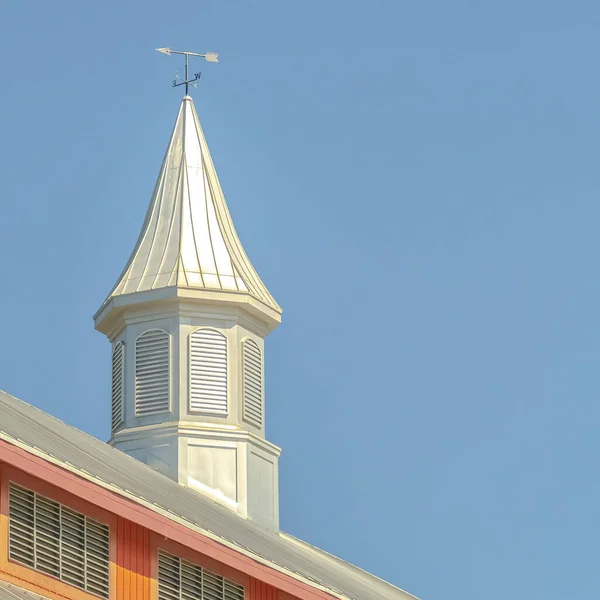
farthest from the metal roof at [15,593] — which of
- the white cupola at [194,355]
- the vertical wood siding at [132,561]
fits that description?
the white cupola at [194,355]

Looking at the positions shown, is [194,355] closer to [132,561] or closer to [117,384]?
[117,384]

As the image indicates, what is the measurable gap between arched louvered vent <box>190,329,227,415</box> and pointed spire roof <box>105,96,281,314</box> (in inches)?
47.5

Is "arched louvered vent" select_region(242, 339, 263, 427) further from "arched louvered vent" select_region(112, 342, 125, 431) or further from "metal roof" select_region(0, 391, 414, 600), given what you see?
"metal roof" select_region(0, 391, 414, 600)

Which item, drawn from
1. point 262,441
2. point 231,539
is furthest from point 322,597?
point 262,441

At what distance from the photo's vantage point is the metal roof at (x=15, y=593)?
30359 mm

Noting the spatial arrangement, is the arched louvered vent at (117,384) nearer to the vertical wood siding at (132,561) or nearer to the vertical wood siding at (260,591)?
the vertical wood siding at (260,591)

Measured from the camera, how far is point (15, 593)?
1213 inches

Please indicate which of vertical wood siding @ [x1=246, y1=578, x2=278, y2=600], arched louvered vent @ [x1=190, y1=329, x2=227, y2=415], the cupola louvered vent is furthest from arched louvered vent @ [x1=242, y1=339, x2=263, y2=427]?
the cupola louvered vent

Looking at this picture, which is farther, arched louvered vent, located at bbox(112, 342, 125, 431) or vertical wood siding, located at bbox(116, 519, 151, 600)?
arched louvered vent, located at bbox(112, 342, 125, 431)

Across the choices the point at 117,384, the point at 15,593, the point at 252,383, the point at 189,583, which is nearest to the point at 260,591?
the point at 189,583

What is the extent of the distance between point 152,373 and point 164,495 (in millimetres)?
10950

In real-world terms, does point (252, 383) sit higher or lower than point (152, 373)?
higher

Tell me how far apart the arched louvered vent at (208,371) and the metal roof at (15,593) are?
1780 centimetres

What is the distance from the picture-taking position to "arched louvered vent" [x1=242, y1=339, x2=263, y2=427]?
49719 mm
